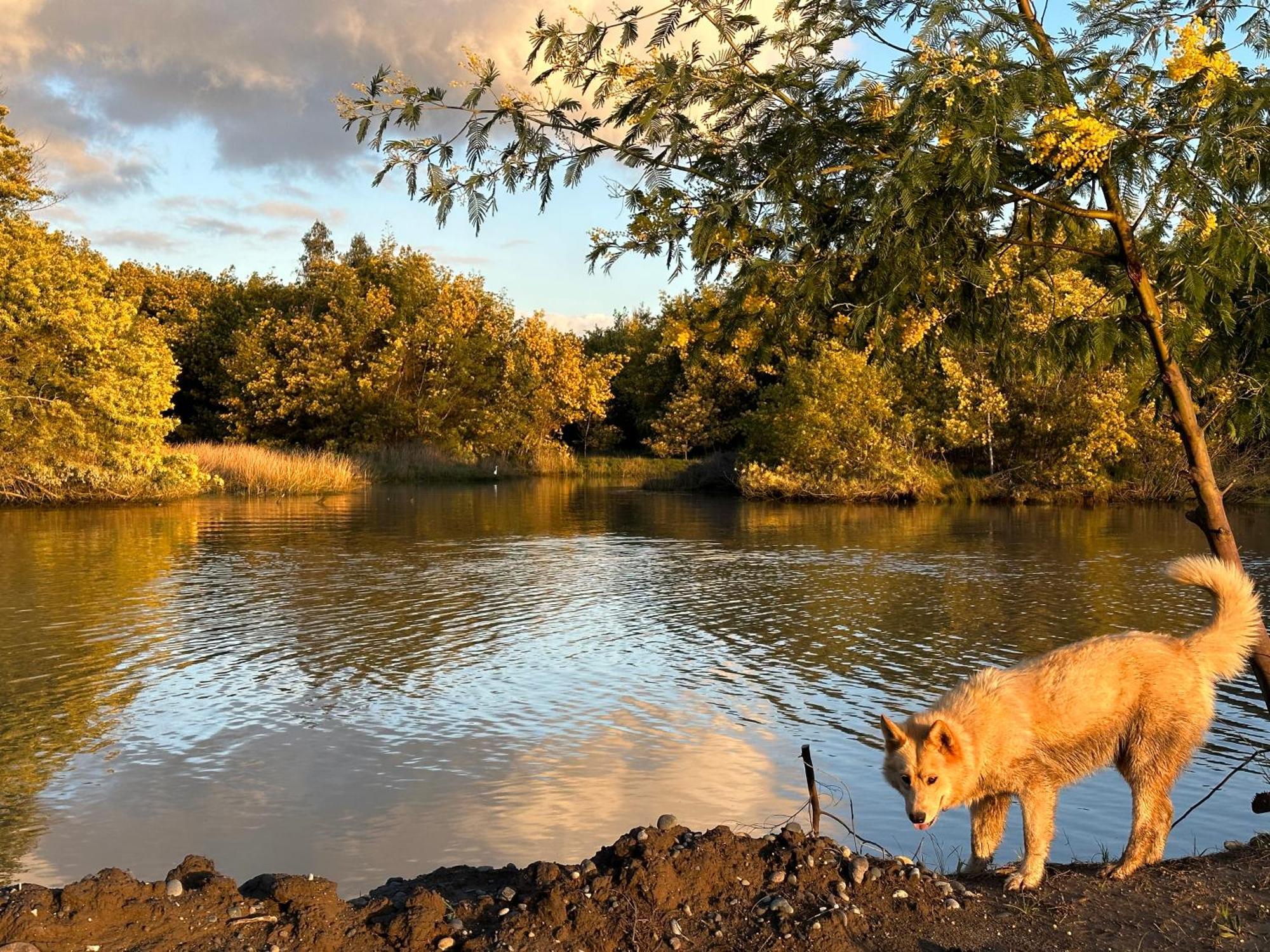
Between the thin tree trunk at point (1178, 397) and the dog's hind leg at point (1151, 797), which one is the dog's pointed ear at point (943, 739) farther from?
the thin tree trunk at point (1178, 397)

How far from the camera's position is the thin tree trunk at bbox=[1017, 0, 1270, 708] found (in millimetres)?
6930

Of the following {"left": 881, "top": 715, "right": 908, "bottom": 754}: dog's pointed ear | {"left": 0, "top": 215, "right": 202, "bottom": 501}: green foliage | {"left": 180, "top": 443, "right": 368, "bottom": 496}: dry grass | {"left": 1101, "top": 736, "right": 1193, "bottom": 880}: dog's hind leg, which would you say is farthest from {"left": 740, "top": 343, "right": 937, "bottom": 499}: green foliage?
{"left": 881, "top": 715, "right": 908, "bottom": 754}: dog's pointed ear

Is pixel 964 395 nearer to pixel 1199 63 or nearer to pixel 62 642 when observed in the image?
pixel 62 642

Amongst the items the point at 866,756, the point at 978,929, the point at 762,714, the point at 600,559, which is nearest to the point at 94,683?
the point at 762,714

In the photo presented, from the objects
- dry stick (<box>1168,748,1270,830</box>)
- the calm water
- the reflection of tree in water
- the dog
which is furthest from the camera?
the reflection of tree in water

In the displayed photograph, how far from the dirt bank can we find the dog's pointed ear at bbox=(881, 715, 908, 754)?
0.56 meters

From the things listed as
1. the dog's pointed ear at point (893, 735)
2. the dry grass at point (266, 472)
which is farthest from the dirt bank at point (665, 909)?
the dry grass at point (266, 472)

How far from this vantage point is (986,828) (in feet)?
19.5

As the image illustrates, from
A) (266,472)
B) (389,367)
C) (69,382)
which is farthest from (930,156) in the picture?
(389,367)

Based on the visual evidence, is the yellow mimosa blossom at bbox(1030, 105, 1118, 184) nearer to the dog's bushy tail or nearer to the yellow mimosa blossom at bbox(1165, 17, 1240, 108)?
the yellow mimosa blossom at bbox(1165, 17, 1240, 108)

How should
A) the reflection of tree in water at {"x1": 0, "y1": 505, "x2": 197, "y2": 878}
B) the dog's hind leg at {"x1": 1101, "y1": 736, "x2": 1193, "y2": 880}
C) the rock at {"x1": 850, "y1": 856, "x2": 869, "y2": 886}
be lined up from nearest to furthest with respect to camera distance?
the rock at {"x1": 850, "y1": 856, "x2": 869, "y2": 886}, the dog's hind leg at {"x1": 1101, "y1": 736, "x2": 1193, "y2": 880}, the reflection of tree in water at {"x1": 0, "y1": 505, "x2": 197, "y2": 878}

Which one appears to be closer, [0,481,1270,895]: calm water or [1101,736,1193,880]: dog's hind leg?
[1101,736,1193,880]: dog's hind leg

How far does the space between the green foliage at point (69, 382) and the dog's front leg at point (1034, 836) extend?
34.7 meters

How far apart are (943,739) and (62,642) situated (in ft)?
42.1
